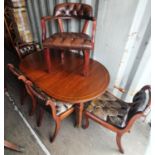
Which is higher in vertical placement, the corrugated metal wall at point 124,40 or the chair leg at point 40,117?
the corrugated metal wall at point 124,40

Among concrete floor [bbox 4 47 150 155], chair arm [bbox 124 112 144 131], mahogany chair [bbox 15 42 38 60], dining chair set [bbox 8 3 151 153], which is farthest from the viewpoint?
mahogany chair [bbox 15 42 38 60]

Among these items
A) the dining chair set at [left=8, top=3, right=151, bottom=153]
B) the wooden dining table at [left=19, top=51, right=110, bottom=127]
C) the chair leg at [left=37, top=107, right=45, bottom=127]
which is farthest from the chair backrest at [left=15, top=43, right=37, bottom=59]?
the chair leg at [left=37, top=107, right=45, bottom=127]

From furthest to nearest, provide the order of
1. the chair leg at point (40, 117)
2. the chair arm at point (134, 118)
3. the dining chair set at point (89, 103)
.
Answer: the chair leg at point (40, 117), the dining chair set at point (89, 103), the chair arm at point (134, 118)

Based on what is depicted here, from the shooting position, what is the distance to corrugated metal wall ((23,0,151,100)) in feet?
4.08

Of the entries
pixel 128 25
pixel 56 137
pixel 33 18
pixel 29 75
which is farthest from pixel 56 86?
pixel 33 18

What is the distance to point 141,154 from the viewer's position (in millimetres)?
1398

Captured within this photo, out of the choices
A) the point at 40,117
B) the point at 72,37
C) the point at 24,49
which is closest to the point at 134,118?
the point at 72,37

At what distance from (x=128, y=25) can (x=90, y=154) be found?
137cm

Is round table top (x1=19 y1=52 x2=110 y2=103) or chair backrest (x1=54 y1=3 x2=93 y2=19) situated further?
chair backrest (x1=54 y1=3 x2=93 y2=19)

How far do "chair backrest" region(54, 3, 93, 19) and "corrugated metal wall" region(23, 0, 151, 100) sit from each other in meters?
0.12

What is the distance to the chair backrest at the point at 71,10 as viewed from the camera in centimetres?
148

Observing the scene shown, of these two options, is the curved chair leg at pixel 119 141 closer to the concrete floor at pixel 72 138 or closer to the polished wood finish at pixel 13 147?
the concrete floor at pixel 72 138

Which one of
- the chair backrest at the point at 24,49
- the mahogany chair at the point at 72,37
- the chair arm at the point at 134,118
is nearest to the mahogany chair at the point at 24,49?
the chair backrest at the point at 24,49

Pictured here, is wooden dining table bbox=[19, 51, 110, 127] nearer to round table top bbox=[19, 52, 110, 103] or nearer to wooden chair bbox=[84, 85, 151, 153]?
round table top bbox=[19, 52, 110, 103]
